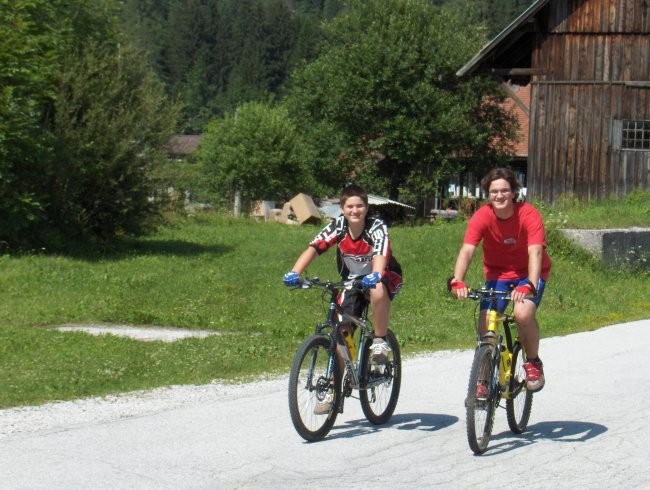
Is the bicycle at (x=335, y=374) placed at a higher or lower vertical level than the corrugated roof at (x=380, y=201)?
lower

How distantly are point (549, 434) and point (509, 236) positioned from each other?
1.49 meters

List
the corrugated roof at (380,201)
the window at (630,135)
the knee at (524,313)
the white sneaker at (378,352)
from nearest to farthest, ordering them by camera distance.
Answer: the knee at (524,313), the white sneaker at (378,352), the window at (630,135), the corrugated roof at (380,201)

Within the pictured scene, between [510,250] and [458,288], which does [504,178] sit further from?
[458,288]

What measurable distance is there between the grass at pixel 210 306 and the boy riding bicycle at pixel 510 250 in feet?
11.6

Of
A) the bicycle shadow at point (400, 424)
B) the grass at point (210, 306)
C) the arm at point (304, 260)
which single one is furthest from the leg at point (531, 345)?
the grass at point (210, 306)

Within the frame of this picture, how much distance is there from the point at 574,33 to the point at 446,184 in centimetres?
1960

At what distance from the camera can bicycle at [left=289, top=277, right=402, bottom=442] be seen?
7742mm

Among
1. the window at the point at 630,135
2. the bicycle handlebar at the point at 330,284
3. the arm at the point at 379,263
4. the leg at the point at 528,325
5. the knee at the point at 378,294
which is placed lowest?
the leg at the point at 528,325

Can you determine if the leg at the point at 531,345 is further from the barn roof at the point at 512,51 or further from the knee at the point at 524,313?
the barn roof at the point at 512,51

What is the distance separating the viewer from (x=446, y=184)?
4775 centimetres

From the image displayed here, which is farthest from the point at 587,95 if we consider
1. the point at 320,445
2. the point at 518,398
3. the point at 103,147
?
the point at 320,445

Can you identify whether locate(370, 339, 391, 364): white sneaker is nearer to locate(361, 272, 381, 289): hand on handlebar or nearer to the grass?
locate(361, 272, 381, 289): hand on handlebar

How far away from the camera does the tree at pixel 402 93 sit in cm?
4409

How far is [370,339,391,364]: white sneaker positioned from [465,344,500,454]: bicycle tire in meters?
0.89
